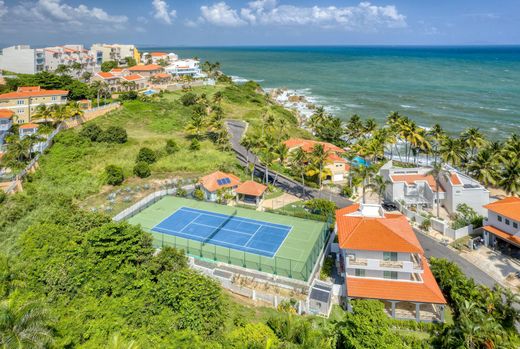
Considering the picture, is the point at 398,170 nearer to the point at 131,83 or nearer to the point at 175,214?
the point at 175,214

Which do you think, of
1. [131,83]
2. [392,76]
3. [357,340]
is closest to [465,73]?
[392,76]

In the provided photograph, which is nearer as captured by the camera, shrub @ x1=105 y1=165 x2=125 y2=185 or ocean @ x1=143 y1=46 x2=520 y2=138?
shrub @ x1=105 y1=165 x2=125 y2=185

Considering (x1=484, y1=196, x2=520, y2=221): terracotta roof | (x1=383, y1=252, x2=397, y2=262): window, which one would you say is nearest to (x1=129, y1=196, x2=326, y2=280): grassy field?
(x1=383, y1=252, x2=397, y2=262): window

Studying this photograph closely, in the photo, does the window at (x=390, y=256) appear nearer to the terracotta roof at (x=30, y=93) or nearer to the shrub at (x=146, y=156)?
the shrub at (x=146, y=156)

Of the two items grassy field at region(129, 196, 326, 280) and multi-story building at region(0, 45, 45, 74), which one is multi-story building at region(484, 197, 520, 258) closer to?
grassy field at region(129, 196, 326, 280)

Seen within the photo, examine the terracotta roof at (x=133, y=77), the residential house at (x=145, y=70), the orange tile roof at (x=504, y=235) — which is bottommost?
the orange tile roof at (x=504, y=235)

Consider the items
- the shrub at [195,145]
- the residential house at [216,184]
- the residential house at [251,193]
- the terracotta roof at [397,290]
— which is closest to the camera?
the terracotta roof at [397,290]

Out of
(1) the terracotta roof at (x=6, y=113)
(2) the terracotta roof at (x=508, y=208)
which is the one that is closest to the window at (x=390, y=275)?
(2) the terracotta roof at (x=508, y=208)
